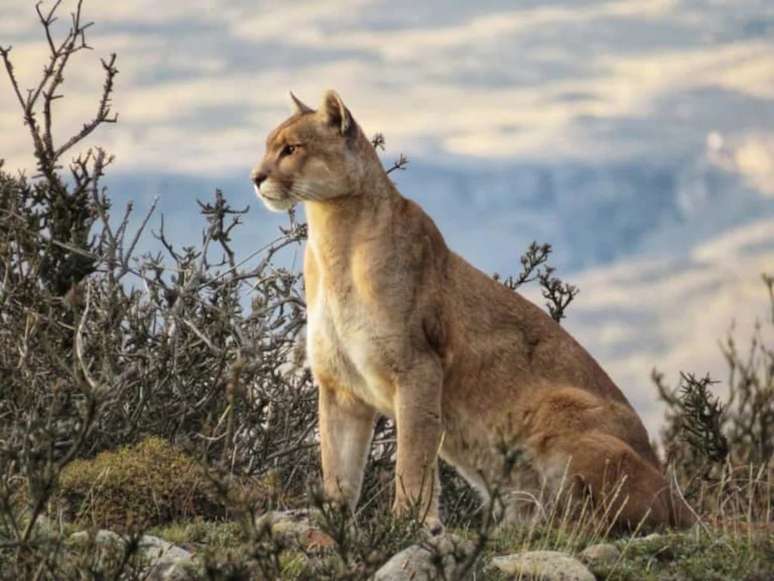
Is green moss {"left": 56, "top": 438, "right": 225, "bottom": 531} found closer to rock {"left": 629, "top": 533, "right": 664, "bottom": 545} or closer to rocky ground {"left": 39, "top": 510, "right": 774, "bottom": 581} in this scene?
rocky ground {"left": 39, "top": 510, "right": 774, "bottom": 581}

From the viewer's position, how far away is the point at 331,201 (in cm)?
948

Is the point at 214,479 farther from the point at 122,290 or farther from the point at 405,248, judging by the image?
the point at 122,290

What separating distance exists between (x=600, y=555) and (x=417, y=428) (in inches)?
56.4

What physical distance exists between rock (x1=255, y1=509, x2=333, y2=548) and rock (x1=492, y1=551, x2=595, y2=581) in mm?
1126

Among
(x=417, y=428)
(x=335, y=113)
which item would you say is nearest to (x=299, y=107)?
(x=335, y=113)

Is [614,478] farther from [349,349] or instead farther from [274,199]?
[274,199]

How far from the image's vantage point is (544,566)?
301 inches

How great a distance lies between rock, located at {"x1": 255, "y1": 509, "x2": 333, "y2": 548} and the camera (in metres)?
8.49

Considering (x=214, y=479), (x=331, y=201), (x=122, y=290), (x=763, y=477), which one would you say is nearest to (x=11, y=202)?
(x=122, y=290)

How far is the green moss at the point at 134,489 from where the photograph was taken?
390 inches

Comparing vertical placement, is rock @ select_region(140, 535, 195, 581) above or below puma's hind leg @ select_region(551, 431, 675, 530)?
below

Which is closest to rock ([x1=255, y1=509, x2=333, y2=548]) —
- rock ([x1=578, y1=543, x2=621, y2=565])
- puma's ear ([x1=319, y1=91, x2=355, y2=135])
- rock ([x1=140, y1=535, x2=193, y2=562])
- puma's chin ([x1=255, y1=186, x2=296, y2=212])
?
rock ([x1=140, y1=535, x2=193, y2=562])

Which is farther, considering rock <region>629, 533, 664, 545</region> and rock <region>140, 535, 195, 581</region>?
rock <region>629, 533, 664, 545</region>

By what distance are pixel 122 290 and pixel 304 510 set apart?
132 inches
